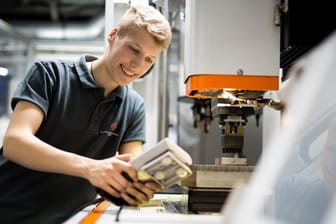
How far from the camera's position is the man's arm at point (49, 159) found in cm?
99

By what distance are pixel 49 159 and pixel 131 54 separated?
43 centimetres

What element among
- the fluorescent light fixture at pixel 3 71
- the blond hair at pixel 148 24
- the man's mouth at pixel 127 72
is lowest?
the fluorescent light fixture at pixel 3 71

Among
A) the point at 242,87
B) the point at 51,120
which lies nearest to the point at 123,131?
the point at 51,120

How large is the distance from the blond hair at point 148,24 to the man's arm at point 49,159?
14.9 inches

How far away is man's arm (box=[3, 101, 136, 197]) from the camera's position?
99cm

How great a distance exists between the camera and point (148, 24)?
130cm

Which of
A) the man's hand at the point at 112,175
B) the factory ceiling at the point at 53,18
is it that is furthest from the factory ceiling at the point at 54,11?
the man's hand at the point at 112,175

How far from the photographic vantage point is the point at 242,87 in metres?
1.27

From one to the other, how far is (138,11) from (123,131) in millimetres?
445

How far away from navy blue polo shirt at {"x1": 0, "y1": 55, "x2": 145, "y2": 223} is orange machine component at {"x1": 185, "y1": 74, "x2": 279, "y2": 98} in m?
0.36

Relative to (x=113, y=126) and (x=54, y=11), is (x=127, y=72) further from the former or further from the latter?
(x=54, y=11)

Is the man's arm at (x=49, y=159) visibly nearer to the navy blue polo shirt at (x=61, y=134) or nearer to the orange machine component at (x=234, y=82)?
the navy blue polo shirt at (x=61, y=134)

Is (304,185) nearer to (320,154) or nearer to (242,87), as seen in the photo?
(320,154)

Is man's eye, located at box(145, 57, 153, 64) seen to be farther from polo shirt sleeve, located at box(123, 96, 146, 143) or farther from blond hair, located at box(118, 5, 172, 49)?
polo shirt sleeve, located at box(123, 96, 146, 143)
